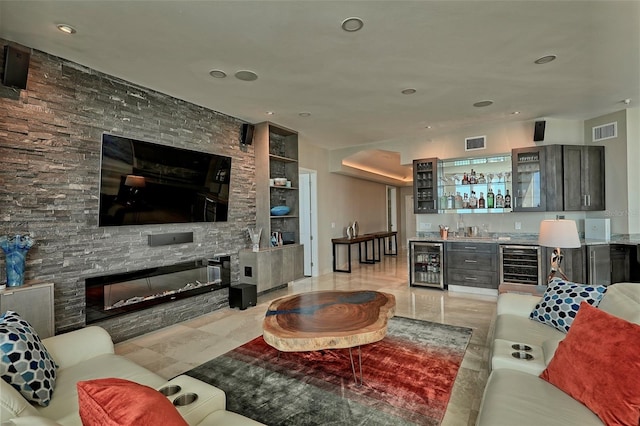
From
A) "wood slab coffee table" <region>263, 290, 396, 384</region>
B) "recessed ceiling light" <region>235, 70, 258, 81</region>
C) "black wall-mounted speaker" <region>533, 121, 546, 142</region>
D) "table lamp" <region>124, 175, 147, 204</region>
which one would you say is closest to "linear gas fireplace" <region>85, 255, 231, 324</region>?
"table lamp" <region>124, 175, 147, 204</region>

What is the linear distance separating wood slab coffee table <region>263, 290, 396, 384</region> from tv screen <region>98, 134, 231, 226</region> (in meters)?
2.04

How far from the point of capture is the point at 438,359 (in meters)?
2.98

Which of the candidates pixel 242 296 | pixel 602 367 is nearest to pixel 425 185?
pixel 242 296

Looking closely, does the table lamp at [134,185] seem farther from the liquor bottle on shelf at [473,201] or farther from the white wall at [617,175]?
the white wall at [617,175]

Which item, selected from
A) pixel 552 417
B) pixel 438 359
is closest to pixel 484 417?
pixel 552 417

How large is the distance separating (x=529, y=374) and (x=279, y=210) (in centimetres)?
442

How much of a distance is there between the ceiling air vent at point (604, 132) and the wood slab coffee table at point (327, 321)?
4822 millimetres

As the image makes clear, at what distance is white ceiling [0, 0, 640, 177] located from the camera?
2.39 metres

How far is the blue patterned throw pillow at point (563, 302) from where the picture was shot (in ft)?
7.98

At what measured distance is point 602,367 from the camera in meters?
1.56

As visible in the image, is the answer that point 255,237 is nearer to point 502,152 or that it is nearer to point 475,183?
point 475,183

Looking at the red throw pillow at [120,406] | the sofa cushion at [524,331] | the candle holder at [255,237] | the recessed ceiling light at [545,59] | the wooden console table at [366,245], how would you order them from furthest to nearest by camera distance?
the wooden console table at [366,245]
the candle holder at [255,237]
the recessed ceiling light at [545,59]
the sofa cushion at [524,331]
the red throw pillow at [120,406]

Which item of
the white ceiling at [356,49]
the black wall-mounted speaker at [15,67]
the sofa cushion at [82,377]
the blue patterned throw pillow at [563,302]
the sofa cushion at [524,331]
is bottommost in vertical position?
the sofa cushion at [82,377]

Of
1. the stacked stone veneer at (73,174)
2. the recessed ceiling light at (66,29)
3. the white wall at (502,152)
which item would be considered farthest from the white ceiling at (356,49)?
the white wall at (502,152)
